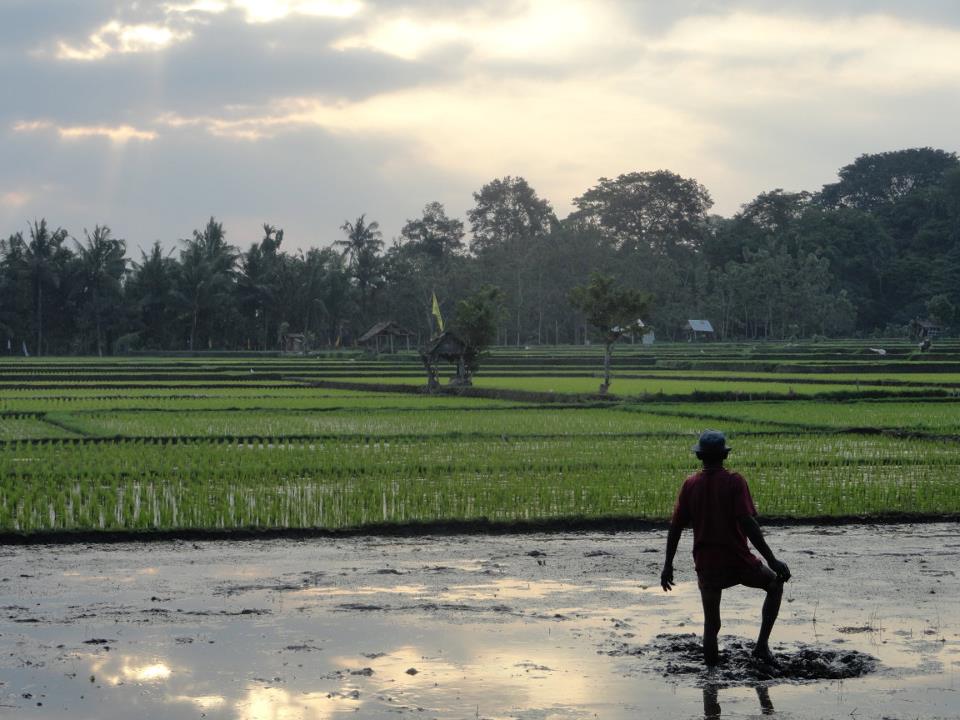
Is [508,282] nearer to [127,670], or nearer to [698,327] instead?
[698,327]

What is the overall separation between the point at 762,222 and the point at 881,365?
2163 inches

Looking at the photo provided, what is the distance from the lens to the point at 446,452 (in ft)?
55.5

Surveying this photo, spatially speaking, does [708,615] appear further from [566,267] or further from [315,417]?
[566,267]

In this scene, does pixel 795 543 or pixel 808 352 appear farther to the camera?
pixel 808 352

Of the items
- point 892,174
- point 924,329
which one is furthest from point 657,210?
point 924,329

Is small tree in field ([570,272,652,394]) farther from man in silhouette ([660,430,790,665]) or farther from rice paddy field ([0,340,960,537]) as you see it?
man in silhouette ([660,430,790,665])

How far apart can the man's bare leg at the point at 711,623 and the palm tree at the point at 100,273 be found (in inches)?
2638

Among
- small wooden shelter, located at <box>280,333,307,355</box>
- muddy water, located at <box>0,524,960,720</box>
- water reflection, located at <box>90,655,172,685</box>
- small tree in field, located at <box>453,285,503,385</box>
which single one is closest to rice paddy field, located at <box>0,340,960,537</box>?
small tree in field, located at <box>453,285,503,385</box>

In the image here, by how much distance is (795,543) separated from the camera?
1016 cm

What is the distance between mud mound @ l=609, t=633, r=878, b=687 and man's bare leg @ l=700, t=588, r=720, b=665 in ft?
0.21

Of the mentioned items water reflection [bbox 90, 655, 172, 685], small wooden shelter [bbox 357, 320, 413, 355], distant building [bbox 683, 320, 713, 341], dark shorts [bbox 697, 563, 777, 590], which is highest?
distant building [bbox 683, 320, 713, 341]

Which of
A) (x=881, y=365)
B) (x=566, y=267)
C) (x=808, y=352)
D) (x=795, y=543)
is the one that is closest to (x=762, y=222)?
(x=566, y=267)

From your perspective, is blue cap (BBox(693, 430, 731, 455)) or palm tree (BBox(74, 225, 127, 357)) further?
palm tree (BBox(74, 225, 127, 357))

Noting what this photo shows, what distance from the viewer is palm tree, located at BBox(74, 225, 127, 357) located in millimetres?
70750
